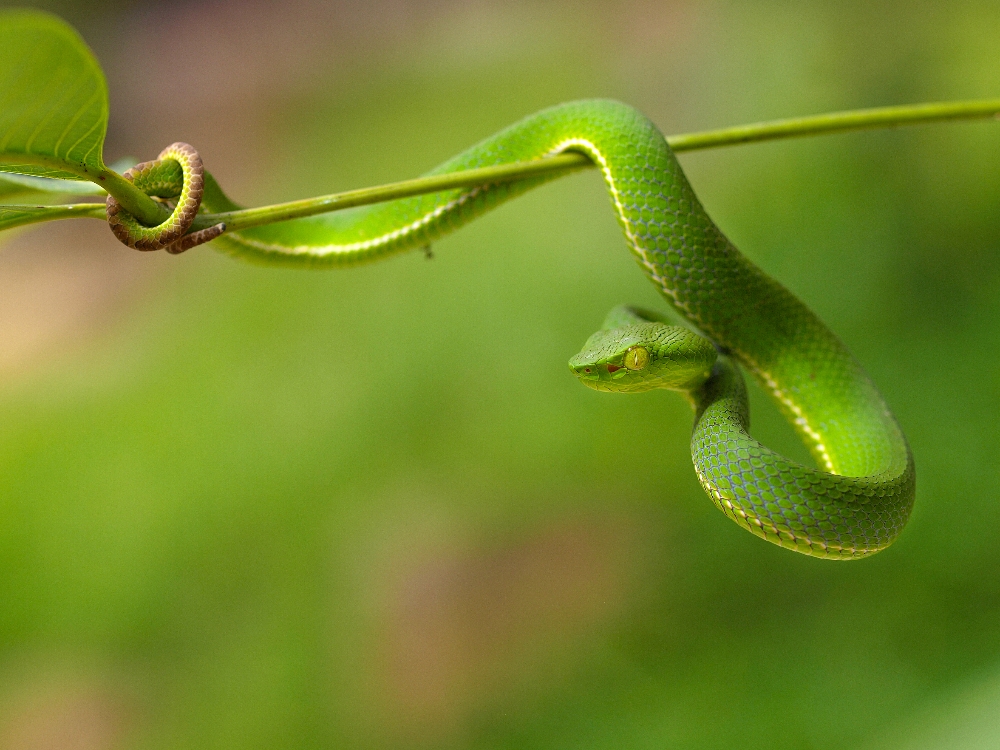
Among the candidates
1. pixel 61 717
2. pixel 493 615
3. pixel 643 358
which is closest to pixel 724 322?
pixel 643 358

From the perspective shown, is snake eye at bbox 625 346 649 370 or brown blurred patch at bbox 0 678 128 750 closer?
snake eye at bbox 625 346 649 370

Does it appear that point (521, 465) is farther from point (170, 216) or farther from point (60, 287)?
point (60, 287)

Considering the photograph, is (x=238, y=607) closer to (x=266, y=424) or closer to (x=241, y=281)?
(x=266, y=424)

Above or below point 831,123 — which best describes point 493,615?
below

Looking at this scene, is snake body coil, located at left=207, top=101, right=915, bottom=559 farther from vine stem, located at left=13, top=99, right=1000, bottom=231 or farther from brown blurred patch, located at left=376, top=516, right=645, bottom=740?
brown blurred patch, located at left=376, top=516, right=645, bottom=740

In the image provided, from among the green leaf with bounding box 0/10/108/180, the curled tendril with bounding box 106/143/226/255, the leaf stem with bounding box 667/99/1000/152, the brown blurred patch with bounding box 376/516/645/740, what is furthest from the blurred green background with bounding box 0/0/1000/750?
the green leaf with bounding box 0/10/108/180
